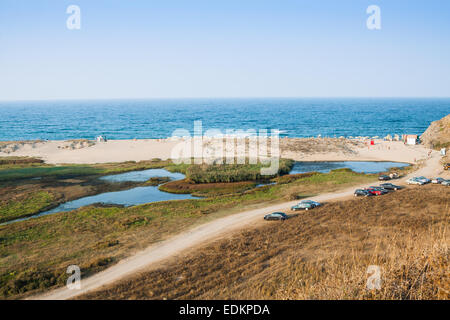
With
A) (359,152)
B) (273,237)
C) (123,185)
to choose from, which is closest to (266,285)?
(273,237)

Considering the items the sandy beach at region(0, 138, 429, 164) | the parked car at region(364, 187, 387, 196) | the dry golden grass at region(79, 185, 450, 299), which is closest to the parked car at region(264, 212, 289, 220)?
the dry golden grass at region(79, 185, 450, 299)

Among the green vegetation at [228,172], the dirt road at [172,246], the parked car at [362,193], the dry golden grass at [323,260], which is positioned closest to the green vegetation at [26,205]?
the dirt road at [172,246]

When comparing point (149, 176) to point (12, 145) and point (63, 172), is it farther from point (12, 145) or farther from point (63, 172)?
point (12, 145)

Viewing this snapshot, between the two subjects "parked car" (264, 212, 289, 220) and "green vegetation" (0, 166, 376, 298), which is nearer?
→ "green vegetation" (0, 166, 376, 298)

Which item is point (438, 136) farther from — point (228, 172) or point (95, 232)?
point (95, 232)
